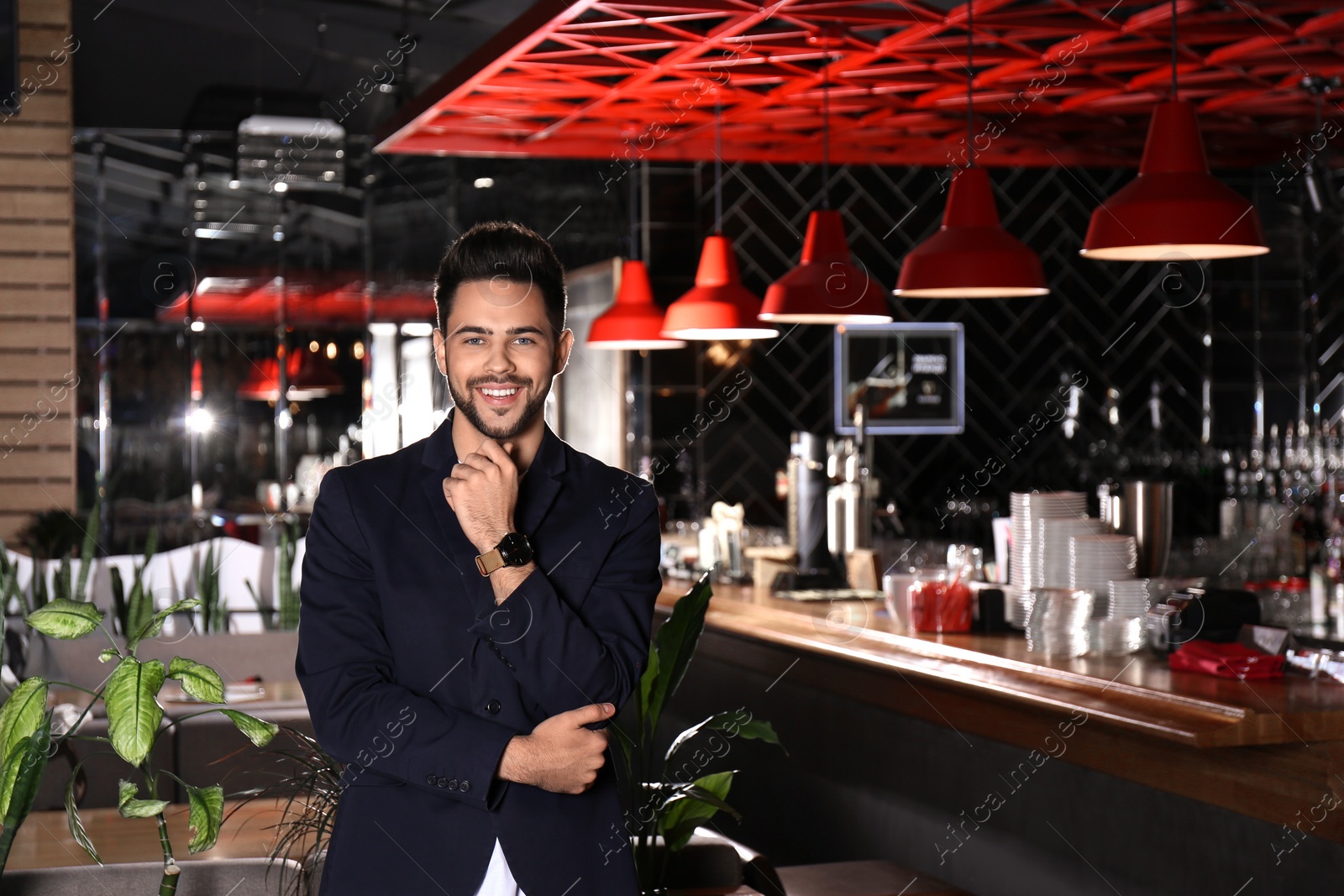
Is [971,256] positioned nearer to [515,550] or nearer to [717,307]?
[717,307]

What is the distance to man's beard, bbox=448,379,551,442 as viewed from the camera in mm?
1636

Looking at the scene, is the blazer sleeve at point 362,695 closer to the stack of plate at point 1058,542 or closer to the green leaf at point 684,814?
the green leaf at point 684,814

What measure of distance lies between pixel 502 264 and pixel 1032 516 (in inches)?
93.0

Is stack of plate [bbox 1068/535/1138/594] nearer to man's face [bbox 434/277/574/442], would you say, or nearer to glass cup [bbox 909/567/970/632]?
glass cup [bbox 909/567/970/632]

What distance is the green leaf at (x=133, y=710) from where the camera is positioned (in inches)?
69.1

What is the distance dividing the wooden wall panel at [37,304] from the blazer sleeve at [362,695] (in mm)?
6852

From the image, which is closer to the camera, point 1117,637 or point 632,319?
point 1117,637

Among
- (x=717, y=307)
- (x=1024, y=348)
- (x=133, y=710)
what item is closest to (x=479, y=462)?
(x=133, y=710)

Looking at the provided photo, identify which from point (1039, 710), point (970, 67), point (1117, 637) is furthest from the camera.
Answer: point (970, 67)

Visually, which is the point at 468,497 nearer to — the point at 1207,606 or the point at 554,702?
the point at 554,702

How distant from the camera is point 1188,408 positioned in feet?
26.6

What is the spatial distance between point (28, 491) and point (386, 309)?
224cm

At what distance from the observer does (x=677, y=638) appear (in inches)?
110

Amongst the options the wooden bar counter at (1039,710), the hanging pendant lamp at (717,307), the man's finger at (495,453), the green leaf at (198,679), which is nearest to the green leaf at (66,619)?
the green leaf at (198,679)
